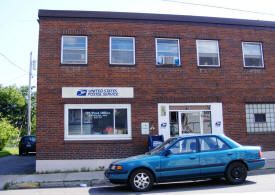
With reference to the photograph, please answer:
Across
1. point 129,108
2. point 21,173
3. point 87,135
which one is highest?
point 129,108

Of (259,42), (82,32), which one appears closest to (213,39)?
(259,42)

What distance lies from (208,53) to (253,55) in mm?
2403

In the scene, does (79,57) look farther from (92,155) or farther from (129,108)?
(92,155)

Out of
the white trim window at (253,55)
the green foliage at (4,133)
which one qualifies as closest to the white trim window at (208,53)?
the white trim window at (253,55)

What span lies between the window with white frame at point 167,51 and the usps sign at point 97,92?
6.88ft

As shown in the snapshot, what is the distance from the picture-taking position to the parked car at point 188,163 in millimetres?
8000

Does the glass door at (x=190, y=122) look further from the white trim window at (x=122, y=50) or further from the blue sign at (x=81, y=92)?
the blue sign at (x=81, y=92)

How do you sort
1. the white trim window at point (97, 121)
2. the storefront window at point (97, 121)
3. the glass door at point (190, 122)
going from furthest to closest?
the glass door at point (190, 122) < the storefront window at point (97, 121) < the white trim window at point (97, 121)

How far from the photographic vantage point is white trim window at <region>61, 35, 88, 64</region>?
12.9 metres

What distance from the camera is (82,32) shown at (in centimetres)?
1292

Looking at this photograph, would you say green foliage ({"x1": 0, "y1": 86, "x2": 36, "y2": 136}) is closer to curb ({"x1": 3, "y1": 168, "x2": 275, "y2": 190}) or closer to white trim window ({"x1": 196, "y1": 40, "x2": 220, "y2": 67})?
white trim window ({"x1": 196, "y1": 40, "x2": 220, "y2": 67})

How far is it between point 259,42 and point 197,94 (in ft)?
14.5

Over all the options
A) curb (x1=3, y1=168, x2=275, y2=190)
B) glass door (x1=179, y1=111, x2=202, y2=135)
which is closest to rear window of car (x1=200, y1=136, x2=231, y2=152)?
curb (x1=3, y1=168, x2=275, y2=190)

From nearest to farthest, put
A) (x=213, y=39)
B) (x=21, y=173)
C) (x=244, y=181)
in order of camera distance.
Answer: (x=244, y=181) < (x=21, y=173) < (x=213, y=39)
